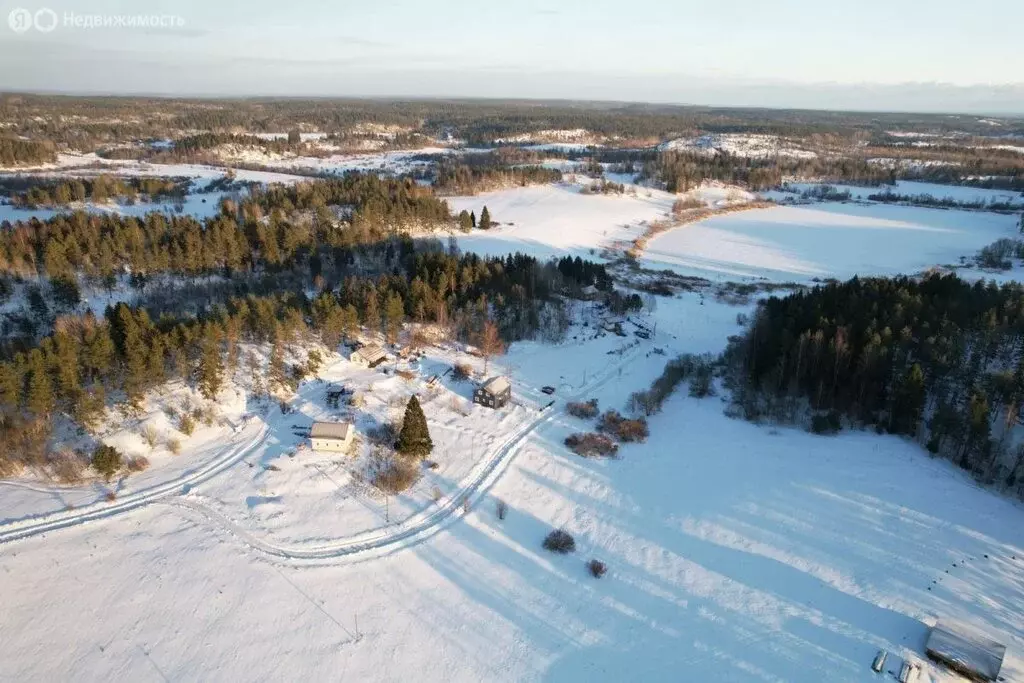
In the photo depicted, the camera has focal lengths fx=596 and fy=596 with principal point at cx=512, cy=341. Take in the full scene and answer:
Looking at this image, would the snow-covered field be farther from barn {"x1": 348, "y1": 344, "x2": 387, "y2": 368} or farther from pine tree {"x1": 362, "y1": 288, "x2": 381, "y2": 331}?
pine tree {"x1": 362, "y1": 288, "x2": 381, "y2": 331}

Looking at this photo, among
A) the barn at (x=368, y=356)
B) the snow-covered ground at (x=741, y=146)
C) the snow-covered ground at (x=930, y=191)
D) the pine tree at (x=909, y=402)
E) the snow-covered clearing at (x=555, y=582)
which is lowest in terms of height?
the snow-covered clearing at (x=555, y=582)

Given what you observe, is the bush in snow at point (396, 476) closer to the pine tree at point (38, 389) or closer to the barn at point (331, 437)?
the barn at point (331, 437)

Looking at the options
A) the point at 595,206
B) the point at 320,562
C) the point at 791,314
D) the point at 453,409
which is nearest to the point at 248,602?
the point at 320,562

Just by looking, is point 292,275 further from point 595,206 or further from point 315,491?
point 595,206

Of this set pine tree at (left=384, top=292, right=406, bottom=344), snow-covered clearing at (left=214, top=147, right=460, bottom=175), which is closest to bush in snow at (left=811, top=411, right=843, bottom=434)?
pine tree at (left=384, top=292, right=406, bottom=344)

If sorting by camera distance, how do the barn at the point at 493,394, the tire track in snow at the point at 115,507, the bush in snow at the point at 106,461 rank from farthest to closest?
the barn at the point at 493,394 → the bush in snow at the point at 106,461 → the tire track in snow at the point at 115,507

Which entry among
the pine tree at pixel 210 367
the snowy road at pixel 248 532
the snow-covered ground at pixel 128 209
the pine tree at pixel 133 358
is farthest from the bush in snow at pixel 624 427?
the snow-covered ground at pixel 128 209
